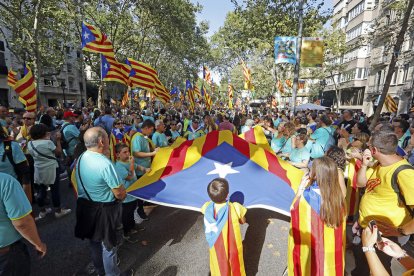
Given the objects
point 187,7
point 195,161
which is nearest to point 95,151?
point 195,161

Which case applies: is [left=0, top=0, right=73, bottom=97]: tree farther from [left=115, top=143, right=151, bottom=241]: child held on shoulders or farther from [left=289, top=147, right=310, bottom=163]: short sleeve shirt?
[left=289, top=147, right=310, bottom=163]: short sleeve shirt

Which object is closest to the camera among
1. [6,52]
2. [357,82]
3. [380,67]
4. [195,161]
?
[195,161]

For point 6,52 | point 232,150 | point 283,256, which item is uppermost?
point 6,52

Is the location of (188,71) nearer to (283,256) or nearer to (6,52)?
(6,52)

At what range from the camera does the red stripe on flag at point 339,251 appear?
8.37 ft

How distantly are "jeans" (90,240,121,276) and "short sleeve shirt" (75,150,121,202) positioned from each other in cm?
66

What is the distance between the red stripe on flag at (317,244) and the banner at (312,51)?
400 inches

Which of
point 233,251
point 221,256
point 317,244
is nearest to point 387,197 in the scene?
point 317,244

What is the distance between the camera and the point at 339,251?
2.60 m

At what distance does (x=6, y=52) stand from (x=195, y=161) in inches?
1382

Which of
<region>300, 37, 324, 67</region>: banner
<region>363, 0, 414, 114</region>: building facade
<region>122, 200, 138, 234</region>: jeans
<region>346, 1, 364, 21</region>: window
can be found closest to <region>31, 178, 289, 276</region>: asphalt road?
<region>122, 200, 138, 234</region>: jeans

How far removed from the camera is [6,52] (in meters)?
28.6

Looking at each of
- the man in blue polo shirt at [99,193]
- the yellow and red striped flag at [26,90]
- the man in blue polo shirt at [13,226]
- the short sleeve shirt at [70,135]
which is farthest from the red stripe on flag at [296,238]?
the yellow and red striped flag at [26,90]

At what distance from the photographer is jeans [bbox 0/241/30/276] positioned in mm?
2082
